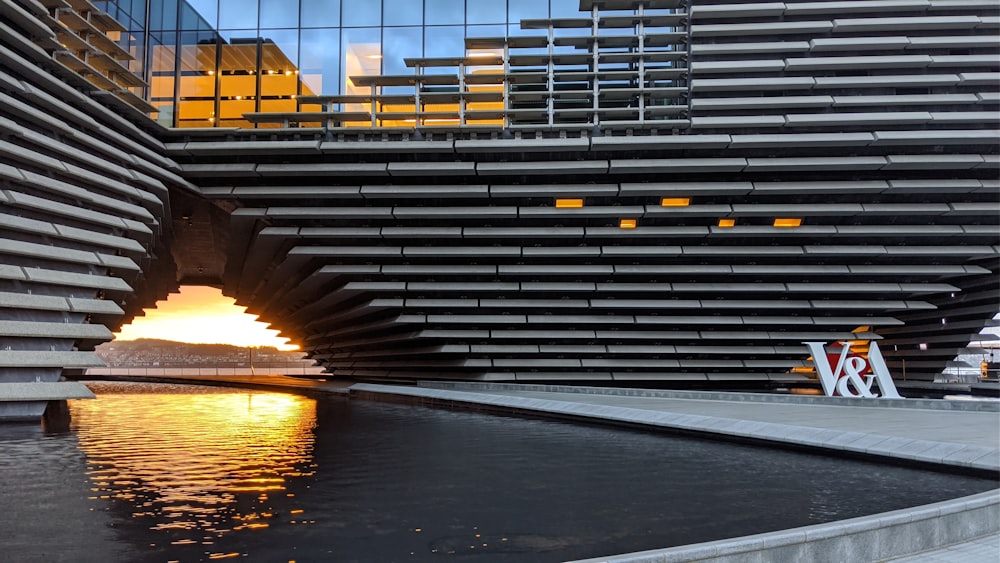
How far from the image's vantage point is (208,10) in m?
29.7

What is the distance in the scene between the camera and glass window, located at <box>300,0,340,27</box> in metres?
29.3

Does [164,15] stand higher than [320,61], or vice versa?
[164,15]

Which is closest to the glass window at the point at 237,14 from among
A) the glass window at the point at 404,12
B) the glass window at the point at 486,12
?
the glass window at the point at 404,12

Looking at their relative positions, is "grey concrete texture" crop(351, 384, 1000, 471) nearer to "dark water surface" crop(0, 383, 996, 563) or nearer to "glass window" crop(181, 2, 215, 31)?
"dark water surface" crop(0, 383, 996, 563)

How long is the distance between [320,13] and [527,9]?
8.12 meters

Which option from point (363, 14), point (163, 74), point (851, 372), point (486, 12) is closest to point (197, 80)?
point (163, 74)

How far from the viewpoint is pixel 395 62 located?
92.3 feet

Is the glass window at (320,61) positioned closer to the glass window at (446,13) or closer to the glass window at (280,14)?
the glass window at (280,14)

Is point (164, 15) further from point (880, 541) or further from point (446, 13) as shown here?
point (880, 541)

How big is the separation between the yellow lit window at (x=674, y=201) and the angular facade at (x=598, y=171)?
0.07m

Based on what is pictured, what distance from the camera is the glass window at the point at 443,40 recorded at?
93.6 ft

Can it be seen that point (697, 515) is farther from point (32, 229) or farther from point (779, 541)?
point (32, 229)

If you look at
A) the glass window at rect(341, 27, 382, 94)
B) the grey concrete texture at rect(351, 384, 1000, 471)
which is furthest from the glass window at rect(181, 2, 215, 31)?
the grey concrete texture at rect(351, 384, 1000, 471)

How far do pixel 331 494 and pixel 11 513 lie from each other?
3.24 metres
